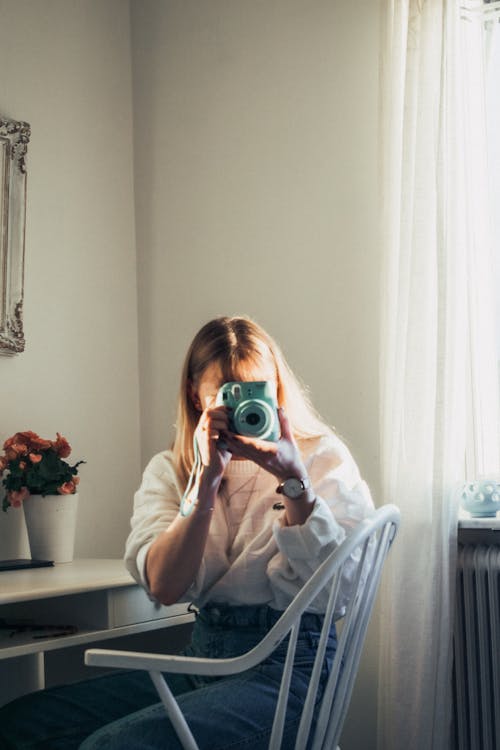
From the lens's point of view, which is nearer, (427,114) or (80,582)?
(80,582)

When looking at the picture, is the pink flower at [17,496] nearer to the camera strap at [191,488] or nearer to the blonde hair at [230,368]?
the blonde hair at [230,368]

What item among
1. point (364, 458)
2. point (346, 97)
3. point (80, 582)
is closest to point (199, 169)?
point (346, 97)

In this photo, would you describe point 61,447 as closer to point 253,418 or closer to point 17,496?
point 17,496

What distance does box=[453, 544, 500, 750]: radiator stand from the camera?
2.07 metres

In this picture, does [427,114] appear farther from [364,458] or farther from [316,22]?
[364,458]

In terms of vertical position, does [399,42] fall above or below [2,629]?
above

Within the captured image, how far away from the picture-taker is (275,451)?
56.3 inches

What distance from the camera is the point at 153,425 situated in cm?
A: 275

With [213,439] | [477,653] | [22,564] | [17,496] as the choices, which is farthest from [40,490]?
[477,653]

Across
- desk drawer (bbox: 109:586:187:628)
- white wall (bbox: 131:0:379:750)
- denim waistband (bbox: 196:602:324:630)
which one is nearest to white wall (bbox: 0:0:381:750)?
white wall (bbox: 131:0:379:750)

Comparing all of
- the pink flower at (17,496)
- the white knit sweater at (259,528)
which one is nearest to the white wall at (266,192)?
the pink flower at (17,496)

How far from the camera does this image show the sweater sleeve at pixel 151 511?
1.59 m

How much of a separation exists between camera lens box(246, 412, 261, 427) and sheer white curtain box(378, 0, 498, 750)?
2.57 ft

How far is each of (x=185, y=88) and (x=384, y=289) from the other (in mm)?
946
